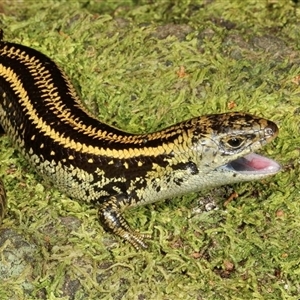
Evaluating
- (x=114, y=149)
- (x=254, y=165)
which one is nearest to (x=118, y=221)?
(x=114, y=149)

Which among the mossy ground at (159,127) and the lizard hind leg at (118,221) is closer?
the mossy ground at (159,127)

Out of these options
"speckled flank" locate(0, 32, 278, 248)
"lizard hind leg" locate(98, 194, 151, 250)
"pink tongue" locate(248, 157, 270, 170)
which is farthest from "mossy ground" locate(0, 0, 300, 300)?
"pink tongue" locate(248, 157, 270, 170)

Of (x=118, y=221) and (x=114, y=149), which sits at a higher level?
(x=114, y=149)

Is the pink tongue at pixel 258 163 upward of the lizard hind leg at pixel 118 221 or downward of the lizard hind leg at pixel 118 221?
upward

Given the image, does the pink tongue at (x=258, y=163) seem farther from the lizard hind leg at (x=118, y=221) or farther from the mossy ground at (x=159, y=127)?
the lizard hind leg at (x=118, y=221)

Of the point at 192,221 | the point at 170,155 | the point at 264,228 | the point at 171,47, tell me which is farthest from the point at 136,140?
the point at 171,47

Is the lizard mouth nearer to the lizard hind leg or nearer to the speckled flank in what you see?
the speckled flank

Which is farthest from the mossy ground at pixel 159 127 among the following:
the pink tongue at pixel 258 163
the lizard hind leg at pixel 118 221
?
the pink tongue at pixel 258 163

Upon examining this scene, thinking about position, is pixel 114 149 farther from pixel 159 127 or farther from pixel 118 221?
pixel 159 127
